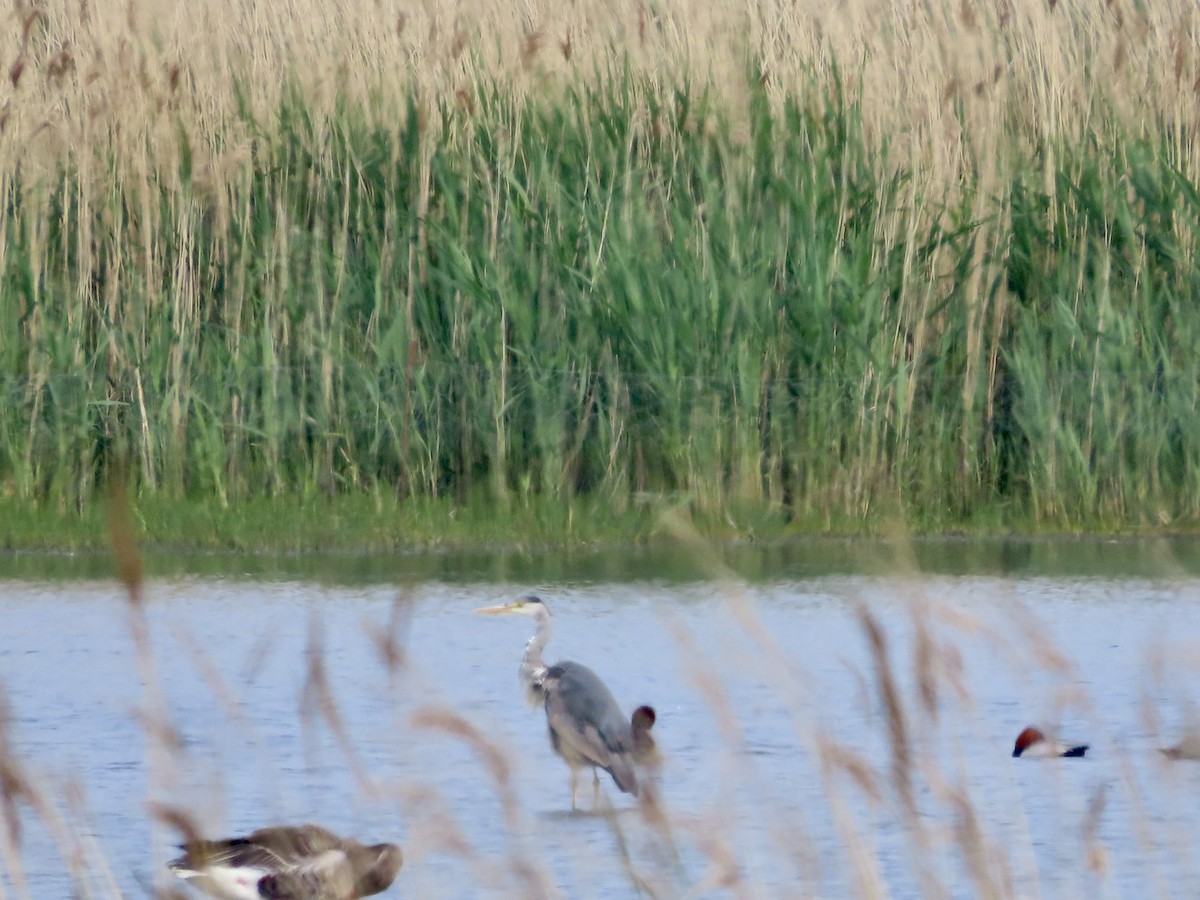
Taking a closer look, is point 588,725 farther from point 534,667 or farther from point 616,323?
point 616,323

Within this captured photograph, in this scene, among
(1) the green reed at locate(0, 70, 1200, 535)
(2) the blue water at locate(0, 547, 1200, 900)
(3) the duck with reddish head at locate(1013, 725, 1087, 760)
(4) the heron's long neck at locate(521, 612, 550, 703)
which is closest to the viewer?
(2) the blue water at locate(0, 547, 1200, 900)

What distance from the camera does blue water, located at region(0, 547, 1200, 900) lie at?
333cm

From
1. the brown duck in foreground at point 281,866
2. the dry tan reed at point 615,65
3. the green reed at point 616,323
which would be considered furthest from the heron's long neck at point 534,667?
the dry tan reed at point 615,65

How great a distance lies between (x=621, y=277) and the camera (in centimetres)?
873

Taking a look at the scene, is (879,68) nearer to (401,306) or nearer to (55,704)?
(401,306)

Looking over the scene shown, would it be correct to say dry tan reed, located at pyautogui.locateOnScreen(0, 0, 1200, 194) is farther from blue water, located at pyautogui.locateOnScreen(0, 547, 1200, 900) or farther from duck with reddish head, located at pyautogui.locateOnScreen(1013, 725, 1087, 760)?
duck with reddish head, located at pyautogui.locateOnScreen(1013, 725, 1087, 760)

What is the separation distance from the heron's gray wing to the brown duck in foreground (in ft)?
3.75

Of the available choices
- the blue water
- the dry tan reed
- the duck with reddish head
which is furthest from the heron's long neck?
the dry tan reed

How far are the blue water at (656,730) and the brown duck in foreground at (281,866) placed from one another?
13 cm

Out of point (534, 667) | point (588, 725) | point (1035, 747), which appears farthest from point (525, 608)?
point (1035, 747)

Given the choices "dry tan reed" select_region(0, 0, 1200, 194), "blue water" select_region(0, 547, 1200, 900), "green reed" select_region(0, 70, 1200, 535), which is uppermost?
"dry tan reed" select_region(0, 0, 1200, 194)

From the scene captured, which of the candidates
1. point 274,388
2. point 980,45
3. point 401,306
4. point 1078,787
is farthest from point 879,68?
point 1078,787

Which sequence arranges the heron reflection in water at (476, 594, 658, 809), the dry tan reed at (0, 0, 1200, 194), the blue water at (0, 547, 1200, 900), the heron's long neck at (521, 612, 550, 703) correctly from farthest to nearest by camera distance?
the dry tan reed at (0, 0, 1200, 194) < the heron's long neck at (521, 612, 550, 703) < the heron reflection in water at (476, 594, 658, 809) < the blue water at (0, 547, 1200, 900)

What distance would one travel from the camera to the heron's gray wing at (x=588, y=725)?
4938mm
